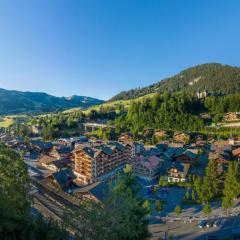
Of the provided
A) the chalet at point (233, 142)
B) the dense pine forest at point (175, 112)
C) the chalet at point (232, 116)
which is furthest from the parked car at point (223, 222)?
the chalet at point (232, 116)

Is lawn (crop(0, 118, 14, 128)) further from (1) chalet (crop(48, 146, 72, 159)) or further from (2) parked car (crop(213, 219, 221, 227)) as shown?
(2) parked car (crop(213, 219, 221, 227))

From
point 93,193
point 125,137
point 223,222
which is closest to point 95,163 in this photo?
point 93,193

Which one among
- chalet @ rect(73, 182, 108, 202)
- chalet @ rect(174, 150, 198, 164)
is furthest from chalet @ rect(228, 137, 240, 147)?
chalet @ rect(73, 182, 108, 202)

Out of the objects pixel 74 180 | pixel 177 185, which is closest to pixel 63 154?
pixel 74 180

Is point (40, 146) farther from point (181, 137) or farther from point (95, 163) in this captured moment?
point (181, 137)

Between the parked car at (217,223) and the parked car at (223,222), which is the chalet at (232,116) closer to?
the parked car at (223,222)

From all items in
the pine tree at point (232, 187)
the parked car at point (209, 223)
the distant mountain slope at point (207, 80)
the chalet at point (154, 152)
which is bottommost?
the parked car at point (209, 223)

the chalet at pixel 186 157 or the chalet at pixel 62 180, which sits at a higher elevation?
the chalet at pixel 186 157
